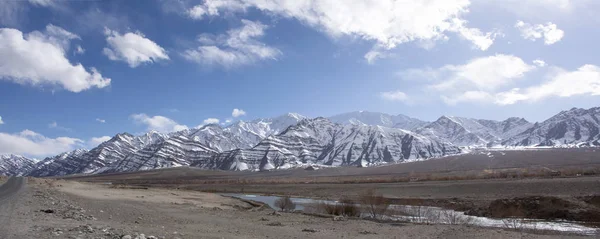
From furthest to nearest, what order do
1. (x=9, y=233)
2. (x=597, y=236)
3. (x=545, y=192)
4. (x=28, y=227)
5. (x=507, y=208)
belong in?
(x=545, y=192) → (x=507, y=208) → (x=597, y=236) → (x=28, y=227) → (x=9, y=233)

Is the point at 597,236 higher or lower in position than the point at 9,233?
lower

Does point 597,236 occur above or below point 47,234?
below

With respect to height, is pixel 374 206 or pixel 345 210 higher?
pixel 374 206

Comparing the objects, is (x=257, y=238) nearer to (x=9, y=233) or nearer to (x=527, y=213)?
(x=9, y=233)

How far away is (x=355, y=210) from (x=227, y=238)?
1835 centimetres

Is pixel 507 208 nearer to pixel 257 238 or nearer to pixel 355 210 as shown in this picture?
pixel 355 210

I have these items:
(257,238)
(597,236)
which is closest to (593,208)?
(597,236)

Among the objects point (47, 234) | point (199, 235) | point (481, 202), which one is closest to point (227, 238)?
point (199, 235)

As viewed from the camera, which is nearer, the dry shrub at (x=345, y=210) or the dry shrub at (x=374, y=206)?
the dry shrub at (x=374, y=206)

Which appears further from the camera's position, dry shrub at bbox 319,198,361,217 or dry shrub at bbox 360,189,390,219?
dry shrub at bbox 319,198,361,217

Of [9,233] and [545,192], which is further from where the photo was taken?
[545,192]

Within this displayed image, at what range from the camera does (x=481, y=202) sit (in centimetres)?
3875

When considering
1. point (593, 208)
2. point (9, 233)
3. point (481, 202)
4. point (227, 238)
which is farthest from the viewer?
point (481, 202)

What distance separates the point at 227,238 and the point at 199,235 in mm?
1108
